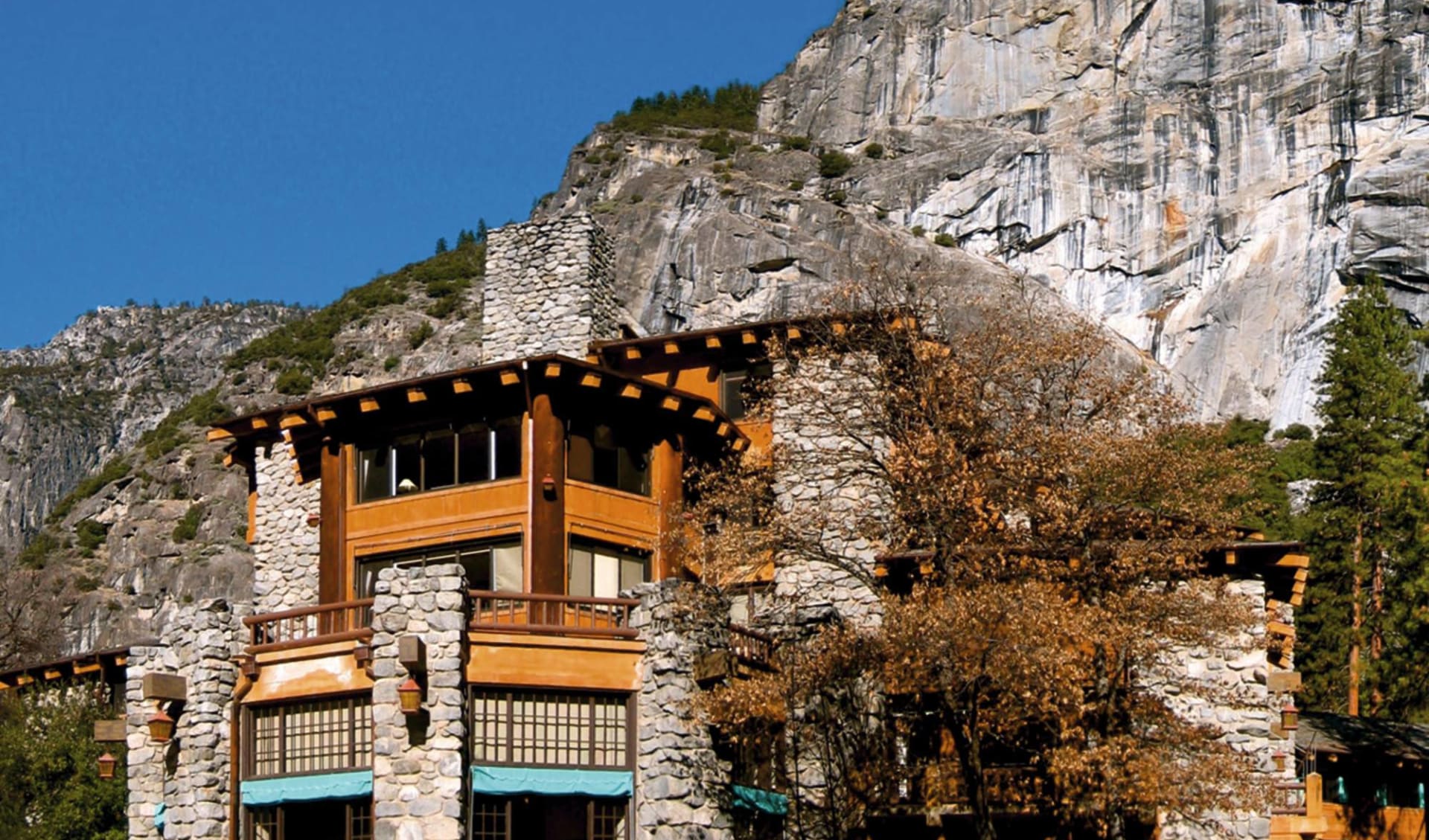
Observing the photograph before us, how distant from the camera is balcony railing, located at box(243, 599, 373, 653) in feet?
97.5

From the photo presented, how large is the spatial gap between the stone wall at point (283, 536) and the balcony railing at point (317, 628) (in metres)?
5.00

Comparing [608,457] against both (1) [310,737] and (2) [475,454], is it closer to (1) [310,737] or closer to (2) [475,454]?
(2) [475,454]

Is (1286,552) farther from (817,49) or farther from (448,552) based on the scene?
(817,49)

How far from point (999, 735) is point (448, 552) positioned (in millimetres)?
10892

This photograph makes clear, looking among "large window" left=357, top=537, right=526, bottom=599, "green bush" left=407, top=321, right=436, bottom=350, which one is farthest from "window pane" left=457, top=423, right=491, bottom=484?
"green bush" left=407, top=321, right=436, bottom=350

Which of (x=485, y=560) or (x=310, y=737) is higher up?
(x=485, y=560)

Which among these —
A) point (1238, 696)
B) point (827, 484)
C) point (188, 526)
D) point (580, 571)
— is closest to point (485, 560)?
point (580, 571)

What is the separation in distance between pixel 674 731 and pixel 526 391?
23.3ft

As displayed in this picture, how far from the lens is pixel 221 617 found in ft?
103

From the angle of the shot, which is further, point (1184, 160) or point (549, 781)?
point (1184, 160)

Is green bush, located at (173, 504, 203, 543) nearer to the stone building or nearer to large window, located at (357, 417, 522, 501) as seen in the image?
the stone building

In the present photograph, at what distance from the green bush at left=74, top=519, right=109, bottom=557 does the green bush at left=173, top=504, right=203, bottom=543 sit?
7.98 m

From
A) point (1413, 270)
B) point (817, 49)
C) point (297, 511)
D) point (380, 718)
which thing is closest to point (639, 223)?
point (817, 49)

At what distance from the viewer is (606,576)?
33.2 metres
